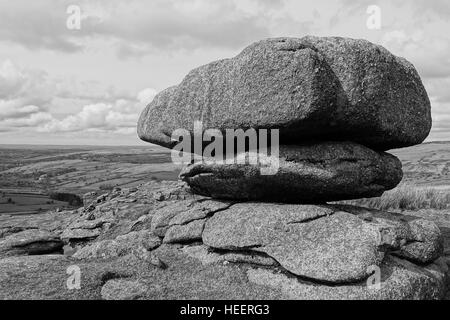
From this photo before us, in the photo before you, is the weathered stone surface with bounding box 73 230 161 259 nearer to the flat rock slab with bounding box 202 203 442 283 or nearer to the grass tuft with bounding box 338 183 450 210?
the flat rock slab with bounding box 202 203 442 283

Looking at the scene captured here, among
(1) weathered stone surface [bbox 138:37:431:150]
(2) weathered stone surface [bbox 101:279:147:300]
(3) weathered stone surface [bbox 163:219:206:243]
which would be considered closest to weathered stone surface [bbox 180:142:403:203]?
(1) weathered stone surface [bbox 138:37:431:150]

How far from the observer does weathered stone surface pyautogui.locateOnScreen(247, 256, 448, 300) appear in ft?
36.9

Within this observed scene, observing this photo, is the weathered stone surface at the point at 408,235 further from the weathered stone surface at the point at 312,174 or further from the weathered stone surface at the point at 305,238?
the weathered stone surface at the point at 312,174

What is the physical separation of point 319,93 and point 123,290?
25.6ft

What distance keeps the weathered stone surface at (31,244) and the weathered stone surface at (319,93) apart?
836 centimetres

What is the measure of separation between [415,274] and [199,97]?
8.94 metres

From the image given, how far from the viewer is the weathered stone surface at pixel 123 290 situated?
36.7 ft

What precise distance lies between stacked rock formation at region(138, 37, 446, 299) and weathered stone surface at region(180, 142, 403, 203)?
38mm

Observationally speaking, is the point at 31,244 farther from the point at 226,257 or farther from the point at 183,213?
the point at 226,257

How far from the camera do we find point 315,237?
12.6 m

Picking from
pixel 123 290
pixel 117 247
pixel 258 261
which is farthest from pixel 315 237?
pixel 117 247

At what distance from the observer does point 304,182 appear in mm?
14094

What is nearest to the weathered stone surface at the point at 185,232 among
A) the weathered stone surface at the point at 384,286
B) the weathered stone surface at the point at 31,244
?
the weathered stone surface at the point at 384,286

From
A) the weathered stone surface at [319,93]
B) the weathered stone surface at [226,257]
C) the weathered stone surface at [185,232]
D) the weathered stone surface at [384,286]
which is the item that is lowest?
the weathered stone surface at [384,286]
